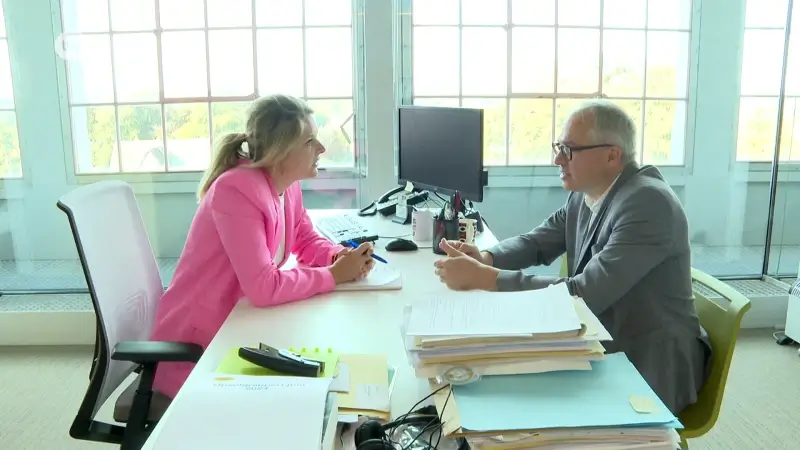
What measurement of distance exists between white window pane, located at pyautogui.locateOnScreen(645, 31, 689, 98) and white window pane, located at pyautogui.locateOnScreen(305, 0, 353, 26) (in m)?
1.47

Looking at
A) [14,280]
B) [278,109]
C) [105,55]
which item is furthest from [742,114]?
[14,280]

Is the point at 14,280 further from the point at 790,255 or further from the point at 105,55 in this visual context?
the point at 790,255

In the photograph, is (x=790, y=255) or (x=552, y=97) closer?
(x=552, y=97)

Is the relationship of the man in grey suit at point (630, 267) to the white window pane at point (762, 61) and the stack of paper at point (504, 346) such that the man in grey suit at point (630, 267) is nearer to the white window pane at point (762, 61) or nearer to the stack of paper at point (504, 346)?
the stack of paper at point (504, 346)

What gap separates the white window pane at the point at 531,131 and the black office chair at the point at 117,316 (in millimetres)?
2053

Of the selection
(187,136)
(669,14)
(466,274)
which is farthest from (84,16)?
(669,14)

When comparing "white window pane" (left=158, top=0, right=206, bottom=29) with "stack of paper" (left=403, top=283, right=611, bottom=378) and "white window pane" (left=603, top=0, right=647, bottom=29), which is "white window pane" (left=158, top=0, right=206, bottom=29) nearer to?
"white window pane" (left=603, top=0, right=647, bottom=29)

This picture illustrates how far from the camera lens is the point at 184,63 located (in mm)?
3283

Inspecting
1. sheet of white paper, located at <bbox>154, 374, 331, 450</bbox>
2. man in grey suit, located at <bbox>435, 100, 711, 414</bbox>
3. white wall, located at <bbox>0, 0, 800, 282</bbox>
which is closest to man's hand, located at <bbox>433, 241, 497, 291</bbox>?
man in grey suit, located at <bbox>435, 100, 711, 414</bbox>

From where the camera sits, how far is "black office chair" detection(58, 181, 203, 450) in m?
1.54

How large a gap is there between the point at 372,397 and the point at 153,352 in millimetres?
623

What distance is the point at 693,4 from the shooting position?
334cm

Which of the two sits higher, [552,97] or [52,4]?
[52,4]

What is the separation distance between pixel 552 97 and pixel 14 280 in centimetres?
286
